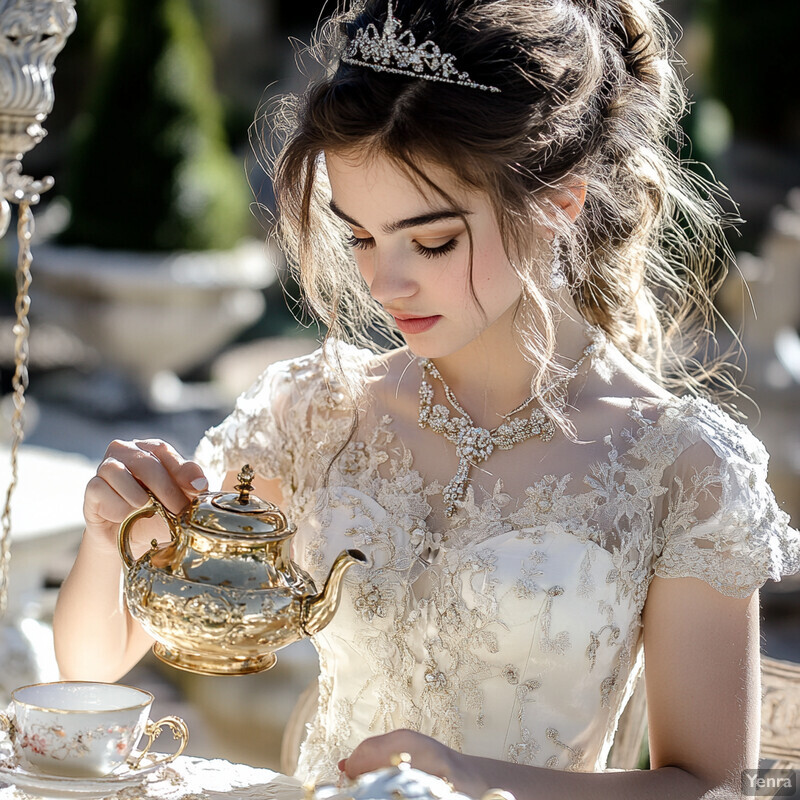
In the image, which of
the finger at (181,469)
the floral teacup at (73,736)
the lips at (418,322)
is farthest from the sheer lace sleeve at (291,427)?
the floral teacup at (73,736)

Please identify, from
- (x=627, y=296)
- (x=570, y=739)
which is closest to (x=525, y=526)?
(x=570, y=739)

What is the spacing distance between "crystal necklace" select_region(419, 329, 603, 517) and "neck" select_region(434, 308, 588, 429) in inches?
0.6

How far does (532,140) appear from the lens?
1.65 m

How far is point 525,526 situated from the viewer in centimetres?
176

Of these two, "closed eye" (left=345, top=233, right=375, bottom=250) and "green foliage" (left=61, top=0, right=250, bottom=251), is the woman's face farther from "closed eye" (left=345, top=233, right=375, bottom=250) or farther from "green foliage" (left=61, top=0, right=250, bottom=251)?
"green foliage" (left=61, top=0, right=250, bottom=251)

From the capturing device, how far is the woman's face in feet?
5.19

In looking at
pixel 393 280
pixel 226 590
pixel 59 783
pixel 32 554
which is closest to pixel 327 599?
pixel 226 590

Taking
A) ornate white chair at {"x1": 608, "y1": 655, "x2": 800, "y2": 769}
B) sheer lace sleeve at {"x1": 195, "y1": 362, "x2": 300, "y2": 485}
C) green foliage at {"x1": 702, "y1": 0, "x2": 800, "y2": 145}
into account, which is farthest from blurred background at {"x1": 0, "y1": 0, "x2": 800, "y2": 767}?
green foliage at {"x1": 702, "y1": 0, "x2": 800, "y2": 145}

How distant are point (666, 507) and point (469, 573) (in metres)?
0.33

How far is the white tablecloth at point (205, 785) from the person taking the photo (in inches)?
54.3

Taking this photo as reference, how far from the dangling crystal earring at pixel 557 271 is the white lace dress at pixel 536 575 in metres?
0.23

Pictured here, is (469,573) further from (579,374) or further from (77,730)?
(77,730)

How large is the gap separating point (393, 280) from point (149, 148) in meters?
5.07

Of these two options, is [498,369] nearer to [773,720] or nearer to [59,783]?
[773,720]
